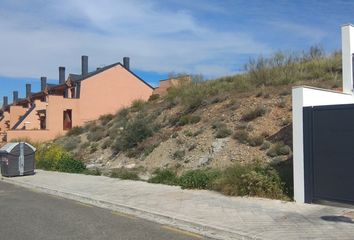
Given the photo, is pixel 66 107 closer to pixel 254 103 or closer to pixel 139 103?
pixel 139 103

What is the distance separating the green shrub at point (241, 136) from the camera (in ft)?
65.5

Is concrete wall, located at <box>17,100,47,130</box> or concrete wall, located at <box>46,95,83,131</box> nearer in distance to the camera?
concrete wall, located at <box>46,95,83,131</box>

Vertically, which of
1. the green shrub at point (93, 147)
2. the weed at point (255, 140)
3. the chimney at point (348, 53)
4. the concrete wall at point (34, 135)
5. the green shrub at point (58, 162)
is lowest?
the green shrub at point (58, 162)

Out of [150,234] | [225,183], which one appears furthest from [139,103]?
[150,234]

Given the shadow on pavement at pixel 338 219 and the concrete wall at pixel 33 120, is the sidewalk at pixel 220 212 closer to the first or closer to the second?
the shadow on pavement at pixel 338 219

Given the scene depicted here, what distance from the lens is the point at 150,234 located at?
975 cm

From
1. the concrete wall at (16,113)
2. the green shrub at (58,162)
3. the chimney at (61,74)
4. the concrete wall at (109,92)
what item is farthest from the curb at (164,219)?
the chimney at (61,74)

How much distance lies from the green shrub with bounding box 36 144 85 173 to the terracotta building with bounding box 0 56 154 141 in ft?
56.2

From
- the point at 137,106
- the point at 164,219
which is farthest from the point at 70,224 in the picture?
the point at 137,106

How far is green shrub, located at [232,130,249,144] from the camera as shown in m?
20.0

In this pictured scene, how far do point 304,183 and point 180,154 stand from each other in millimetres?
10081

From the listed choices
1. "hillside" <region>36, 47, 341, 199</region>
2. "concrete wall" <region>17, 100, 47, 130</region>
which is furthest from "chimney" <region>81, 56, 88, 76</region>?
"hillside" <region>36, 47, 341, 199</region>

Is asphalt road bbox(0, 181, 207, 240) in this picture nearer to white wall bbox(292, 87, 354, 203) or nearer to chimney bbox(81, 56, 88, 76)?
white wall bbox(292, 87, 354, 203)

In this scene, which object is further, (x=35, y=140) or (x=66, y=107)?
(x=66, y=107)
